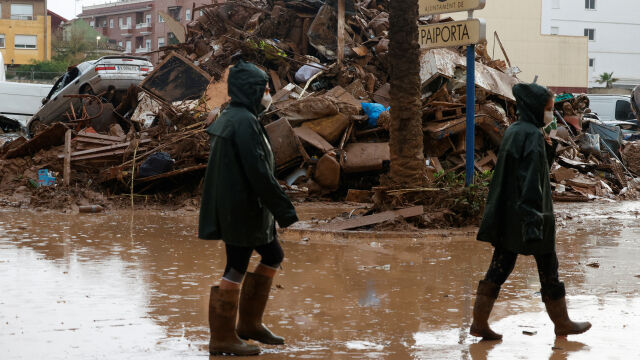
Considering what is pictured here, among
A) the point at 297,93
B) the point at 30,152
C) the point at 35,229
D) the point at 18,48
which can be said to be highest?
the point at 18,48

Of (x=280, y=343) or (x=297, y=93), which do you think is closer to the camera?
(x=280, y=343)

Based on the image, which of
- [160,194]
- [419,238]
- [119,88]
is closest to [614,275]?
[419,238]

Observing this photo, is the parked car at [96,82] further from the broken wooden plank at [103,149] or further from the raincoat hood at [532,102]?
the raincoat hood at [532,102]

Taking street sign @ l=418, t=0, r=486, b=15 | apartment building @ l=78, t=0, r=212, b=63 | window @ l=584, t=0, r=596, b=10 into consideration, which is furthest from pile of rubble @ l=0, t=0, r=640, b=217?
apartment building @ l=78, t=0, r=212, b=63

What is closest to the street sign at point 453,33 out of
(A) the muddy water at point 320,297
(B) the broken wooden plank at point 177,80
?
(A) the muddy water at point 320,297

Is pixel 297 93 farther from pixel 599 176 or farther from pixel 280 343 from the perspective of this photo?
pixel 280 343

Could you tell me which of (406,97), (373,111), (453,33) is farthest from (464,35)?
(373,111)

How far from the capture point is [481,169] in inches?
559

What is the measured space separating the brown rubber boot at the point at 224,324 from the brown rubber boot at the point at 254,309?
0.20 m

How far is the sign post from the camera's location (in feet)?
33.1

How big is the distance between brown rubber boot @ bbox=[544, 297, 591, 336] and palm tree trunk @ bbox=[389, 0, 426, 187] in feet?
17.8

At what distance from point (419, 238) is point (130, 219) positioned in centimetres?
476

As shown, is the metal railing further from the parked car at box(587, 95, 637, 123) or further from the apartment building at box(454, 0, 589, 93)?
the parked car at box(587, 95, 637, 123)

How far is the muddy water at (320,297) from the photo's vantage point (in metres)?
4.80
